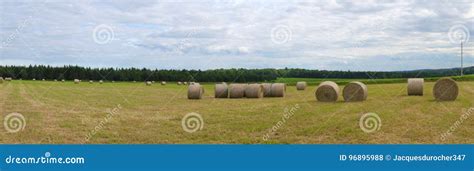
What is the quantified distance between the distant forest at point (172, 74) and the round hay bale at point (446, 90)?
10.6 m

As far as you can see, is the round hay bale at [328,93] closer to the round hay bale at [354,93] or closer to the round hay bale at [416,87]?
the round hay bale at [354,93]

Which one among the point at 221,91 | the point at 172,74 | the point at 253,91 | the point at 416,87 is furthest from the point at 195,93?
the point at 172,74

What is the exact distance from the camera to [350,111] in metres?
18.1

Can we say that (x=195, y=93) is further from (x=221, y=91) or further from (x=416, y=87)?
(x=416, y=87)

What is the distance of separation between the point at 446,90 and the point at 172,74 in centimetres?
4552

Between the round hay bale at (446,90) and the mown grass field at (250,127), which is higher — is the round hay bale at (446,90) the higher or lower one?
the higher one

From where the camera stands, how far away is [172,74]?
65938 mm

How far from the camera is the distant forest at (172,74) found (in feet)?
140

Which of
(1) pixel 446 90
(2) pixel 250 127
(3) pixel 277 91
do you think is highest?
(1) pixel 446 90

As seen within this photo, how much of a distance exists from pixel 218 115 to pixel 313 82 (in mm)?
32462

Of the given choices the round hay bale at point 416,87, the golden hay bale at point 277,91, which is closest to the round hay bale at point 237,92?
the golden hay bale at point 277,91

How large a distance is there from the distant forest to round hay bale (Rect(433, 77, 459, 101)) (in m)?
10.6

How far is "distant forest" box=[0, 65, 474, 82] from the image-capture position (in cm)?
4259

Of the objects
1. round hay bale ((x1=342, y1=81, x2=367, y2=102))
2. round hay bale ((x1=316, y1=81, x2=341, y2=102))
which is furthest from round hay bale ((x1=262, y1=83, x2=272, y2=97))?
round hay bale ((x1=342, y1=81, x2=367, y2=102))
